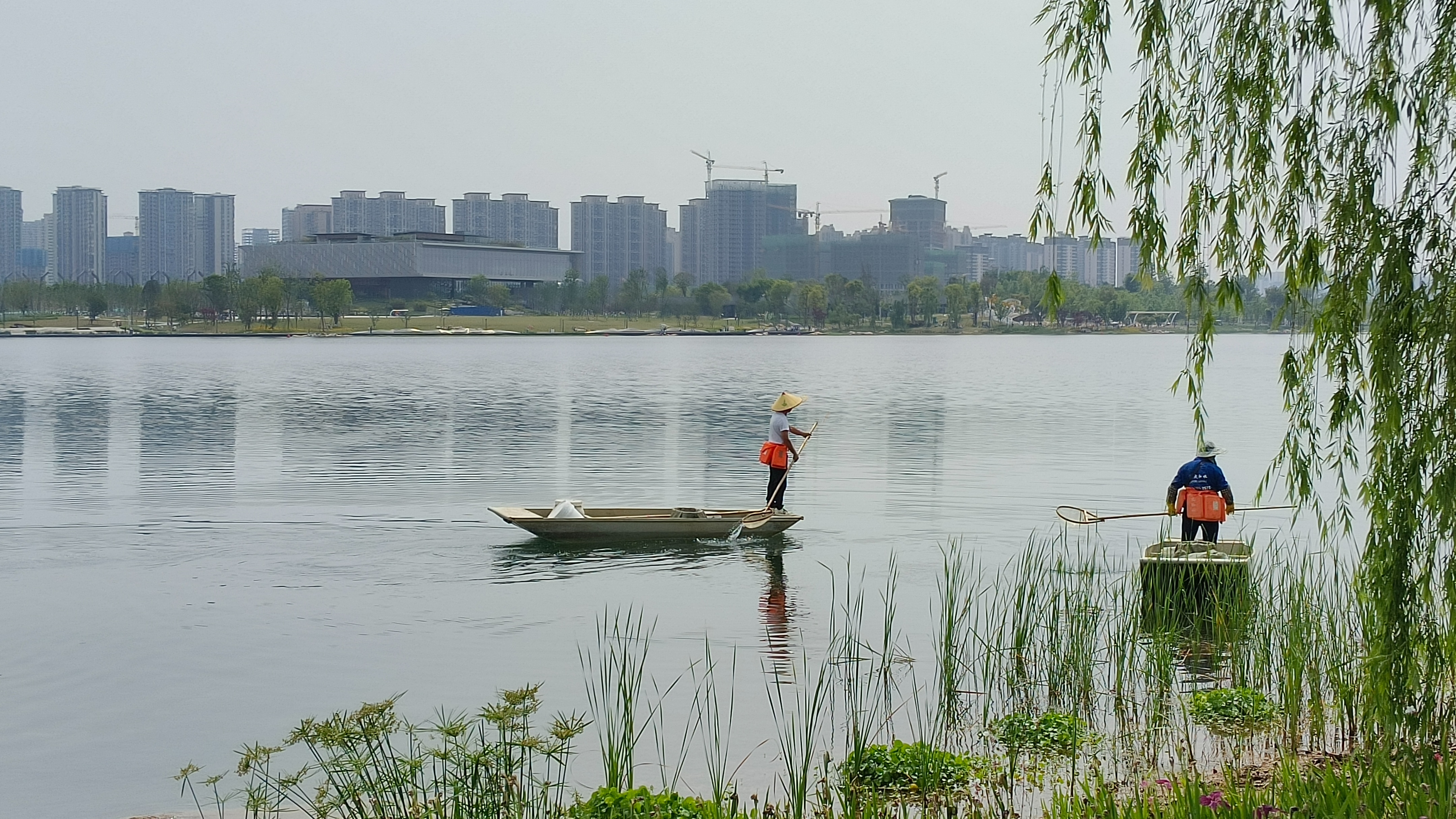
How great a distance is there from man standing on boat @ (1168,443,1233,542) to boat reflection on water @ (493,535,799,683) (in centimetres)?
445

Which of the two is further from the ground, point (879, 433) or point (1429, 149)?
point (1429, 149)

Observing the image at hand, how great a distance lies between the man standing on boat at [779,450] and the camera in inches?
843

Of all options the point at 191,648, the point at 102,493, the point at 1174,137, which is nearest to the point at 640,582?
the point at 191,648

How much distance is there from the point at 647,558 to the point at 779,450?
10.7 ft

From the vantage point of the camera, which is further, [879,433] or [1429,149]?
[879,433]

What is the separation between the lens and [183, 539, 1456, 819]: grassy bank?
7.29 meters

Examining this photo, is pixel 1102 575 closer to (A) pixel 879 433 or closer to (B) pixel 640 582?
(B) pixel 640 582

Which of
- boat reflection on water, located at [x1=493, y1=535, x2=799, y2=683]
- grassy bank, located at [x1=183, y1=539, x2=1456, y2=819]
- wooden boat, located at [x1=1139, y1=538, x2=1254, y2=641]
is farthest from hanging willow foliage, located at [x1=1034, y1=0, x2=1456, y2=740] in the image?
boat reflection on water, located at [x1=493, y1=535, x2=799, y2=683]

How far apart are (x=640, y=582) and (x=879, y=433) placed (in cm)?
2355

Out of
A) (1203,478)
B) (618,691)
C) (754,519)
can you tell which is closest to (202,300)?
(754,519)

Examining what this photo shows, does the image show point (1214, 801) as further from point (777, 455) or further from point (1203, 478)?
point (777, 455)

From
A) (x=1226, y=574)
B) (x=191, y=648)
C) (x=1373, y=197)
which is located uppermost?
(x=1373, y=197)

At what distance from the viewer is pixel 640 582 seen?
17.8m

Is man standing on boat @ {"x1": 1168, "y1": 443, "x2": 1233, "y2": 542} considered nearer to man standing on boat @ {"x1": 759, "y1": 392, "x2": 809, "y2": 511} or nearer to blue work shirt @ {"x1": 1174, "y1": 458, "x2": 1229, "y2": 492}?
blue work shirt @ {"x1": 1174, "y1": 458, "x2": 1229, "y2": 492}
